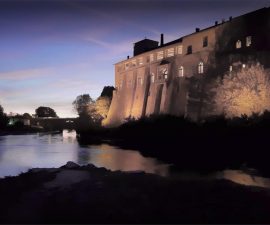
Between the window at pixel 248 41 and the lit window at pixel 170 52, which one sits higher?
the lit window at pixel 170 52

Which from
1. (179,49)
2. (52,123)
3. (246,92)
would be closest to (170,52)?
(179,49)

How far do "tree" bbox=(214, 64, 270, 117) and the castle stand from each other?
3.56 meters

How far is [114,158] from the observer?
37156mm

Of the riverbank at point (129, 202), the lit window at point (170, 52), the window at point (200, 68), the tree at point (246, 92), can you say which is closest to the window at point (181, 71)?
the lit window at point (170, 52)

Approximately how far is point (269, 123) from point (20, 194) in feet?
86.8

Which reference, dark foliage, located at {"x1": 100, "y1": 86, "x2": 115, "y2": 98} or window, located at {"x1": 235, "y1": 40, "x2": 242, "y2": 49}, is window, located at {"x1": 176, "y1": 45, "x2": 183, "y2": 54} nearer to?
window, located at {"x1": 235, "y1": 40, "x2": 242, "y2": 49}

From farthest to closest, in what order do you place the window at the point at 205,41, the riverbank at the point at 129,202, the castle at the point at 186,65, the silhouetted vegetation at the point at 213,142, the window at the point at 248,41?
the window at the point at 205,41 < the window at the point at 248,41 < the castle at the point at 186,65 < the silhouetted vegetation at the point at 213,142 < the riverbank at the point at 129,202

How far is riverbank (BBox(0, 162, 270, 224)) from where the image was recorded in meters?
10.5

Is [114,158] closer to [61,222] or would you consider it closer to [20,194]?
[20,194]

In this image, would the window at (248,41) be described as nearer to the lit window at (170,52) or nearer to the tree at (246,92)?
the tree at (246,92)

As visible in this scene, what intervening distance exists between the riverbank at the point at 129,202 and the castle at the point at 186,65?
32938 mm

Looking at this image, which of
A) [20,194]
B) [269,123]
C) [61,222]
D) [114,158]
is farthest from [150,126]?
[61,222]

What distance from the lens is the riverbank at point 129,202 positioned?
10508mm

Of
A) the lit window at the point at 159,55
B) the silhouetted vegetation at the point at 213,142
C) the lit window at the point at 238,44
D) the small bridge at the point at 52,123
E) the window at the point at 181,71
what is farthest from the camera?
the small bridge at the point at 52,123
